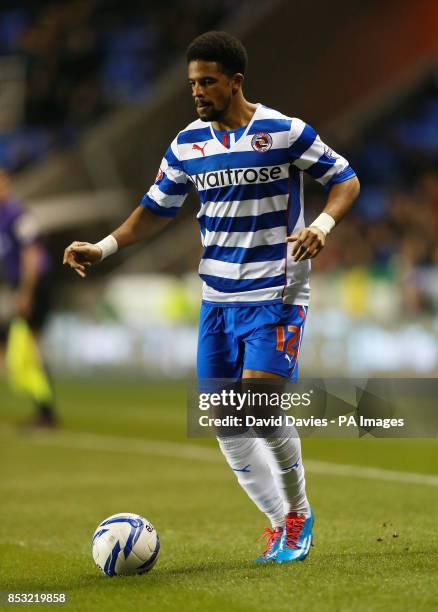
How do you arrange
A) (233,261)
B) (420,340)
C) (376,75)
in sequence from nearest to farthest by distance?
(233,261), (420,340), (376,75)

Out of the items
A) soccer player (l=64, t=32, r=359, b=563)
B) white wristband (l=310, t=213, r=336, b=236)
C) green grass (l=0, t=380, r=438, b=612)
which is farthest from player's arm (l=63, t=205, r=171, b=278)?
green grass (l=0, t=380, r=438, b=612)

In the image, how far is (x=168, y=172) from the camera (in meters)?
5.32

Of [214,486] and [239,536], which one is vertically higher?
[239,536]

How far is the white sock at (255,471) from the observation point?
16.6 ft

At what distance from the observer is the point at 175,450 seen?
1012cm

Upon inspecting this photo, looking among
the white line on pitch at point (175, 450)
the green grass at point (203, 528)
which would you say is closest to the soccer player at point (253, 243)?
the green grass at point (203, 528)

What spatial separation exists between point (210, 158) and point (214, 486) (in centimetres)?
344

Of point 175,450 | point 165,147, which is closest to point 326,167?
point 175,450

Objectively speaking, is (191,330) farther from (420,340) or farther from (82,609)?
(82,609)

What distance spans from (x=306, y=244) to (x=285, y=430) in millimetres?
833

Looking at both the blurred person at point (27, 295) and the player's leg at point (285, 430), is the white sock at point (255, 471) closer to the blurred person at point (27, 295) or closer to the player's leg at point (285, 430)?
the player's leg at point (285, 430)

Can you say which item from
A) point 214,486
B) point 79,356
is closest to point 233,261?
point 214,486

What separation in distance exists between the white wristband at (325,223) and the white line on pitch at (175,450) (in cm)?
328

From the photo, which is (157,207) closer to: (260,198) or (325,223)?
(260,198)
